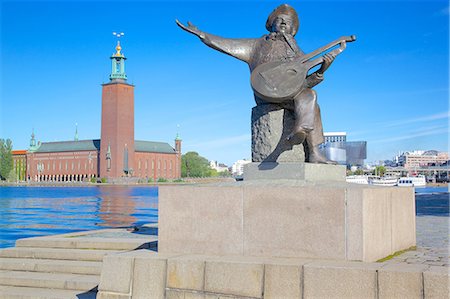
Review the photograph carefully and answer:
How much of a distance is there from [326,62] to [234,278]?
10.4 feet

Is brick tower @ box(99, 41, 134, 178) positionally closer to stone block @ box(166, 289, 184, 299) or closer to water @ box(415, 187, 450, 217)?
water @ box(415, 187, 450, 217)

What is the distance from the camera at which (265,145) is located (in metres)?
7.60

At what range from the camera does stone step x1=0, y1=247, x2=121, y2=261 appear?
8703 mm

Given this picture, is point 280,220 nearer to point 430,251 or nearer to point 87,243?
point 430,251

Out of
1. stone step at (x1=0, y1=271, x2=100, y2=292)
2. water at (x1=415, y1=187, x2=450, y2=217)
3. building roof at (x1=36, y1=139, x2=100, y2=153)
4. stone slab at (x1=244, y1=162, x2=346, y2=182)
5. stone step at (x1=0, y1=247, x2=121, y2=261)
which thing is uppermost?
building roof at (x1=36, y1=139, x2=100, y2=153)

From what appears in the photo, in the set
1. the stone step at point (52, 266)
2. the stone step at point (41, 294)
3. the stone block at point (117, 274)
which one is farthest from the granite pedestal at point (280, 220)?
the stone step at point (52, 266)

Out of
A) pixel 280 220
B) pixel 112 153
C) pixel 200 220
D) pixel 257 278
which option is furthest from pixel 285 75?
pixel 112 153

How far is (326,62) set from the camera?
745cm

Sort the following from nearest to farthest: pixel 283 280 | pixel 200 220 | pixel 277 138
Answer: pixel 283 280 < pixel 200 220 < pixel 277 138

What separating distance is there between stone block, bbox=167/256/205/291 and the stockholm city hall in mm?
118476

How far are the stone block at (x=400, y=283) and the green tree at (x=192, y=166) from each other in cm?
16006

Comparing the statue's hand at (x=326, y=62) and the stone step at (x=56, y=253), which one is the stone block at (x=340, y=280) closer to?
the statue's hand at (x=326, y=62)

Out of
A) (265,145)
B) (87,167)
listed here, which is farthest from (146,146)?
(265,145)

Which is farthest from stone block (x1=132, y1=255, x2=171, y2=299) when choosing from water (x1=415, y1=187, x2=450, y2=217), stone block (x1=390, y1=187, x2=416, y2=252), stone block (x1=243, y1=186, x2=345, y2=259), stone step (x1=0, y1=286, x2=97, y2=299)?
water (x1=415, y1=187, x2=450, y2=217)
